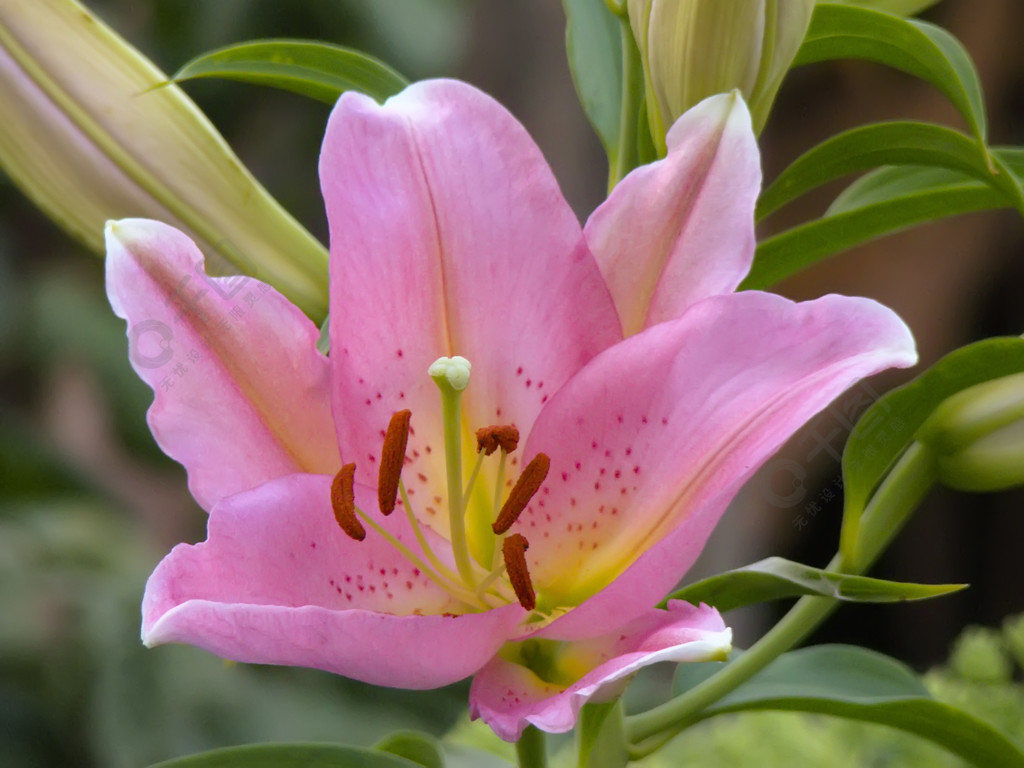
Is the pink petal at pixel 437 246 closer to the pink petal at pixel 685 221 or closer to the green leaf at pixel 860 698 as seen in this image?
the pink petal at pixel 685 221

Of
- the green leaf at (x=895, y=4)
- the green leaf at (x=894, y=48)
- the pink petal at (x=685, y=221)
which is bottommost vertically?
the pink petal at (x=685, y=221)

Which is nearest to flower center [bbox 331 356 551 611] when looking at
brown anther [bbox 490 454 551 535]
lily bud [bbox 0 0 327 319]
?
brown anther [bbox 490 454 551 535]

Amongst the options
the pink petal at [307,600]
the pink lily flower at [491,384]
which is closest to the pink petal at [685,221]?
the pink lily flower at [491,384]

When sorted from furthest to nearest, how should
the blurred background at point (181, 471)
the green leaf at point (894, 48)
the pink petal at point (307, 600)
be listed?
the blurred background at point (181, 471), the green leaf at point (894, 48), the pink petal at point (307, 600)

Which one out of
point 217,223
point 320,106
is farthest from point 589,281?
point 320,106

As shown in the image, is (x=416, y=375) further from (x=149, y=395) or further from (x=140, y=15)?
(x=140, y=15)

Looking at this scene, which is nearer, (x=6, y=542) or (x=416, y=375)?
(x=416, y=375)

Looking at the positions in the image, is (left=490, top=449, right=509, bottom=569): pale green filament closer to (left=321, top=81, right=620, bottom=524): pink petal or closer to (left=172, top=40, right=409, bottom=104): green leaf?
(left=321, top=81, right=620, bottom=524): pink petal
